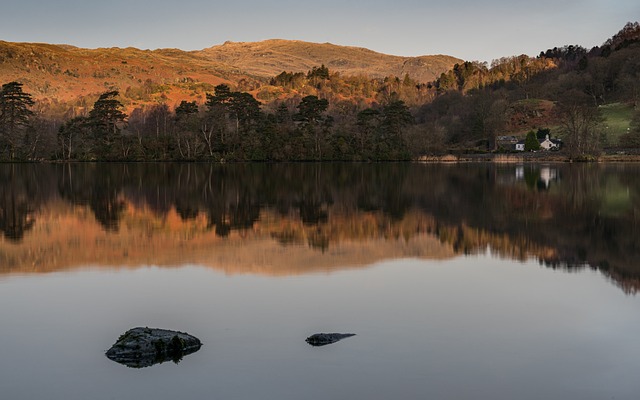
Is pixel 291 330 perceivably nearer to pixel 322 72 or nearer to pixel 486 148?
pixel 486 148

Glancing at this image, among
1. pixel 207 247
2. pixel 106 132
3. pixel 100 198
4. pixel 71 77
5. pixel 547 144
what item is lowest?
pixel 100 198

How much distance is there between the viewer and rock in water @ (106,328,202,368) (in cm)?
892

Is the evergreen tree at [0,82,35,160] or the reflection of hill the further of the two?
the evergreen tree at [0,82,35,160]

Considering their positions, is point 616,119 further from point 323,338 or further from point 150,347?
point 150,347

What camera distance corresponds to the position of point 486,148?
12419cm

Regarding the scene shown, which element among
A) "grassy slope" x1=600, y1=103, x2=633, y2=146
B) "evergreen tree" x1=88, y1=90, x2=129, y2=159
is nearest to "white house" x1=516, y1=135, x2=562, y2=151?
"grassy slope" x1=600, y1=103, x2=633, y2=146

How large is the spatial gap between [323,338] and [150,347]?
249 centimetres

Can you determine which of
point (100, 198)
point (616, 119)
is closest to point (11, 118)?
point (100, 198)

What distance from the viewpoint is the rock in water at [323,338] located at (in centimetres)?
952

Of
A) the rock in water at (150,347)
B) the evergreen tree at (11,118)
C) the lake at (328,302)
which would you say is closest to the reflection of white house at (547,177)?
the lake at (328,302)

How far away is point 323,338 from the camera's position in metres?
9.60

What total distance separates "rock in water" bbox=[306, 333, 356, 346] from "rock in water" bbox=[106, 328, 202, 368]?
164 centimetres

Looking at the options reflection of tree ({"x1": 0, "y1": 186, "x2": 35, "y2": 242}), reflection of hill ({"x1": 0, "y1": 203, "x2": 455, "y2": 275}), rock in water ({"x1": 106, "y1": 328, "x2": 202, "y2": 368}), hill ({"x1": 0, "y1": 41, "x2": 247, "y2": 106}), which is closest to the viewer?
rock in water ({"x1": 106, "y1": 328, "x2": 202, "y2": 368})

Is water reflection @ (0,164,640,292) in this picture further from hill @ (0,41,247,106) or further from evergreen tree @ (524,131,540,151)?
hill @ (0,41,247,106)
